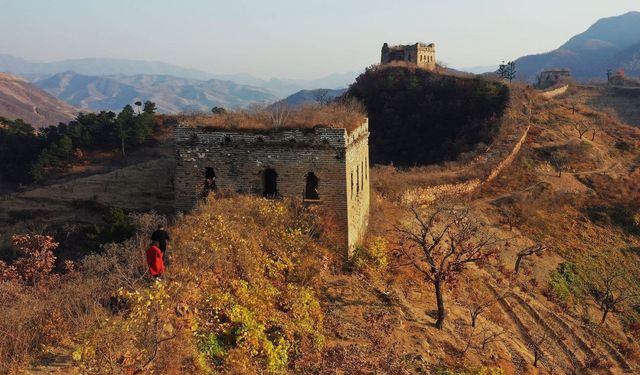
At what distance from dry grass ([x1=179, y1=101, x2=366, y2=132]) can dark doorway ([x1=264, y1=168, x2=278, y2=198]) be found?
1333 millimetres

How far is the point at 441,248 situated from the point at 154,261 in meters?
13.8

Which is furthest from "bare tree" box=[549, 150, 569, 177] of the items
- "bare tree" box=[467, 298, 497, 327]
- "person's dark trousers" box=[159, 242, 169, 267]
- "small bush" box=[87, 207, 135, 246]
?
"person's dark trousers" box=[159, 242, 169, 267]

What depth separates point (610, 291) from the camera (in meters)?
19.7

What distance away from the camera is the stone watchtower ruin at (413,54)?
193 feet

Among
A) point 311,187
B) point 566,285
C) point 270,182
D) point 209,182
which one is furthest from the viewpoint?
point 566,285

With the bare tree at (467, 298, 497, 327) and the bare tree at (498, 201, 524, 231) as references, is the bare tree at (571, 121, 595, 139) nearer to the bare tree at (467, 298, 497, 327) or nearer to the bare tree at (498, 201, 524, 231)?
the bare tree at (498, 201, 524, 231)

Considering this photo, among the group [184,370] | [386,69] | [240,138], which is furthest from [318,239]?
[386,69]

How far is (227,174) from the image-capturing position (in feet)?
45.2

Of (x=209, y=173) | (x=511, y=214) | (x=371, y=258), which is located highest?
(x=209, y=173)

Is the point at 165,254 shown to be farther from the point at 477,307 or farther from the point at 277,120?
the point at 477,307

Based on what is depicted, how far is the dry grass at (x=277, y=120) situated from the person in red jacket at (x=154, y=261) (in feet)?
19.1

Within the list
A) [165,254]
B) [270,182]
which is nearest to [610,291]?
[270,182]

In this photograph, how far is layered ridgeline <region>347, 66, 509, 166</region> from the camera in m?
43.5

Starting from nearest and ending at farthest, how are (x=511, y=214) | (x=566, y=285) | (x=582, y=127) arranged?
1. (x=566, y=285)
2. (x=511, y=214)
3. (x=582, y=127)
